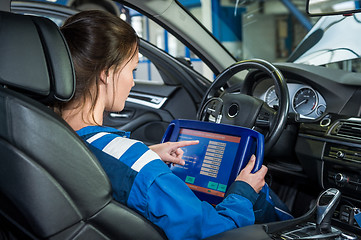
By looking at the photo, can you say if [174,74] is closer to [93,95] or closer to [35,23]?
[93,95]

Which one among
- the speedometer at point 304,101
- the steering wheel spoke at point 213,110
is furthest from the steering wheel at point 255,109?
the speedometer at point 304,101

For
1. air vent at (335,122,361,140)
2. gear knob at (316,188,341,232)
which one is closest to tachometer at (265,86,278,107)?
air vent at (335,122,361,140)

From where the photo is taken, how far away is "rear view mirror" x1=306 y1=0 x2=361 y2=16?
1.84 metres

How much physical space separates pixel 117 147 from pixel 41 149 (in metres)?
0.22

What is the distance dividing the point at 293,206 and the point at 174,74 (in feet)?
3.60

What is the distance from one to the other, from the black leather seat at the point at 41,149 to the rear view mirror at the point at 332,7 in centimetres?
136

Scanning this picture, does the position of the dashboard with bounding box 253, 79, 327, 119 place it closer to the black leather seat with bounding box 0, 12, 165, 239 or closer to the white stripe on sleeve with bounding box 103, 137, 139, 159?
the white stripe on sleeve with bounding box 103, 137, 139, 159

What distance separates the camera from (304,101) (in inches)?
80.0

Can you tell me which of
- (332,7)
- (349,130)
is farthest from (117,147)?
(332,7)

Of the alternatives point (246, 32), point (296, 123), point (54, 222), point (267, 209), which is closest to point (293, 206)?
point (296, 123)

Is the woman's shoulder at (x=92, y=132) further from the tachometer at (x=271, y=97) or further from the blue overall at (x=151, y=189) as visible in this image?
the tachometer at (x=271, y=97)

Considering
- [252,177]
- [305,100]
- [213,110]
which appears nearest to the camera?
[252,177]

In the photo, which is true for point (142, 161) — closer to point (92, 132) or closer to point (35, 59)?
point (92, 132)

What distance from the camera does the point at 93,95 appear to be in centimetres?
120
